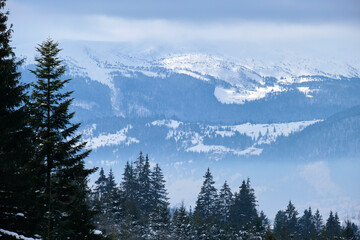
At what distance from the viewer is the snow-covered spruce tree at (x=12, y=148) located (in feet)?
74.0

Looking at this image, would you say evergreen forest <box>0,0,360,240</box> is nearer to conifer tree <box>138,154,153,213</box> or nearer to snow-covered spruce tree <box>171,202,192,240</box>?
snow-covered spruce tree <box>171,202,192,240</box>

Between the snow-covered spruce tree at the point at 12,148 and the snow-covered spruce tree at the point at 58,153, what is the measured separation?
3.48m

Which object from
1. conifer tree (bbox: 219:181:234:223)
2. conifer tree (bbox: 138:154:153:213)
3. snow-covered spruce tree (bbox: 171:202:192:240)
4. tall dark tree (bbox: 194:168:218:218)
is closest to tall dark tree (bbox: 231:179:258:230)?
conifer tree (bbox: 219:181:234:223)

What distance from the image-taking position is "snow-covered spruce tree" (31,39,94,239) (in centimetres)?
2855

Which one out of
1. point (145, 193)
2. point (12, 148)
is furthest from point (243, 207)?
point (12, 148)

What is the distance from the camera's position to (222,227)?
298ft

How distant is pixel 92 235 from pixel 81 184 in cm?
241

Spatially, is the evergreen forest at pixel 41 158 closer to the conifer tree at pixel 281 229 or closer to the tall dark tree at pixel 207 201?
the conifer tree at pixel 281 229

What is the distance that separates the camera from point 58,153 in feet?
94.4

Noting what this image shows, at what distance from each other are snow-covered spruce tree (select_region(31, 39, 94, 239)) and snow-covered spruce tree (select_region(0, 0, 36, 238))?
11.4 feet

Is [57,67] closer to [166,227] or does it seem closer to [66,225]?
[66,225]

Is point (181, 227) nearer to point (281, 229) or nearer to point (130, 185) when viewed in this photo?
point (281, 229)

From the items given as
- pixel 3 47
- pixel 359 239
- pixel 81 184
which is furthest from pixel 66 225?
pixel 359 239

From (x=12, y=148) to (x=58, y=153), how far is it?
5580mm
